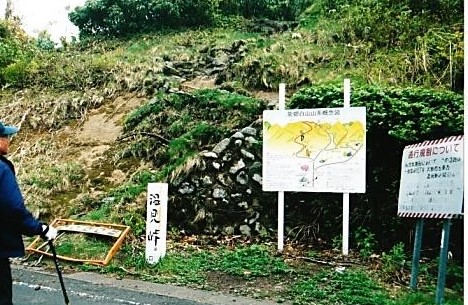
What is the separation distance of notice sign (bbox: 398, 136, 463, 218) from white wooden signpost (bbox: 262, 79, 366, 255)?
3.94ft

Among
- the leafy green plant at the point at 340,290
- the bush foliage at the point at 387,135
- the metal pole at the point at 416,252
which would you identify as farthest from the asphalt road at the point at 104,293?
the bush foliage at the point at 387,135

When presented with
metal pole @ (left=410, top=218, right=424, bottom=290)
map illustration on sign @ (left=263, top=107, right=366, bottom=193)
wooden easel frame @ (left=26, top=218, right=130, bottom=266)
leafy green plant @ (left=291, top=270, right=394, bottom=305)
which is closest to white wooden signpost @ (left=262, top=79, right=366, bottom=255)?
map illustration on sign @ (left=263, top=107, right=366, bottom=193)

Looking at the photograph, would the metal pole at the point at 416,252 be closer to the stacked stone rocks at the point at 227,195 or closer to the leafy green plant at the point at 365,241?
the leafy green plant at the point at 365,241

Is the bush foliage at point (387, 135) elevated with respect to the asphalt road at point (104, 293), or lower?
elevated

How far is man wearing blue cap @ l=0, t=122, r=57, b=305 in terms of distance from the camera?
3529 millimetres

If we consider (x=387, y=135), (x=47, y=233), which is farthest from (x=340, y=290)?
(x=47, y=233)

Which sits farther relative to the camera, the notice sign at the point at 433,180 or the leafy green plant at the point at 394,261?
the leafy green plant at the point at 394,261

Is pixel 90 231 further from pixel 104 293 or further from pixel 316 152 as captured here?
pixel 316 152

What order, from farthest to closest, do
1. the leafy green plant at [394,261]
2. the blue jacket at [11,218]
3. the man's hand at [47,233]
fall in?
the leafy green plant at [394,261] < the man's hand at [47,233] < the blue jacket at [11,218]

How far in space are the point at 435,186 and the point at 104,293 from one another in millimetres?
3529

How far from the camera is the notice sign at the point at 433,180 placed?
4828mm

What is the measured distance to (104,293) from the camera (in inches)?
220

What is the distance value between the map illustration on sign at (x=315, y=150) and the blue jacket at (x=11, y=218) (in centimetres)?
422

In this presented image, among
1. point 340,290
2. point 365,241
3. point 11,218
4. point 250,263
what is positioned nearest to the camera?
point 11,218
